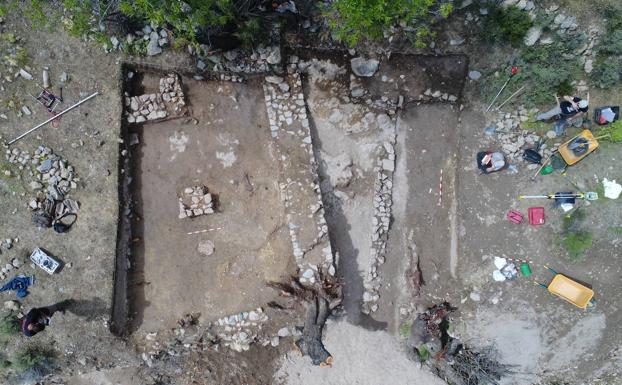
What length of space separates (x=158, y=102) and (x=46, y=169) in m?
2.85

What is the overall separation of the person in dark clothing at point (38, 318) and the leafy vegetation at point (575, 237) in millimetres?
11476

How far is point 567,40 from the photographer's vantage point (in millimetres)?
9945

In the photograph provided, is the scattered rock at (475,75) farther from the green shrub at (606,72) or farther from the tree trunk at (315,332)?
the tree trunk at (315,332)

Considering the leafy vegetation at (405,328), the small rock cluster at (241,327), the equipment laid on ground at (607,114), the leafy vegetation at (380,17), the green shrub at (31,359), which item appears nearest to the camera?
the leafy vegetation at (380,17)

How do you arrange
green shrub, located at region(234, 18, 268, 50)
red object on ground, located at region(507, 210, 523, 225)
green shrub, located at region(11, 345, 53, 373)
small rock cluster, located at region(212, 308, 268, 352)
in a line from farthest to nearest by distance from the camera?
small rock cluster, located at region(212, 308, 268, 352) < red object on ground, located at region(507, 210, 523, 225) < green shrub, located at region(11, 345, 53, 373) < green shrub, located at region(234, 18, 268, 50)

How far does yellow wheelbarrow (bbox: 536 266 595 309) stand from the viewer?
10.3m

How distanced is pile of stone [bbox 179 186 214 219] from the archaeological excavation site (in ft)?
0.16

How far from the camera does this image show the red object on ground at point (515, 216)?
417 inches

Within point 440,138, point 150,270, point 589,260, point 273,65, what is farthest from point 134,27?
point 589,260

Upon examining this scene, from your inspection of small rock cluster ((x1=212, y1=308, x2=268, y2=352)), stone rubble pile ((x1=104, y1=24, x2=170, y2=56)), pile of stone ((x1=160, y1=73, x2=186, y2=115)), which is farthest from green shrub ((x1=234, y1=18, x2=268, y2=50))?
small rock cluster ((x1=212, y1=308, x2=268, y2=352))

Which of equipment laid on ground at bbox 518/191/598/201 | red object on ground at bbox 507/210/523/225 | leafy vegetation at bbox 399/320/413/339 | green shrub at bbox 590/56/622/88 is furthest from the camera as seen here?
leafy vegetation at bbox 399/320/413/339

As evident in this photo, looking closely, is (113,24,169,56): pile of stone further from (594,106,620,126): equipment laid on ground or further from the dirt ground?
(594,106,620,126): equipment laid on ground

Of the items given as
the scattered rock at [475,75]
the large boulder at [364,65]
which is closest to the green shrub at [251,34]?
the large boulder at [364,65]

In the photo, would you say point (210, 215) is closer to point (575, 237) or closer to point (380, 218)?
point (380, 218)
